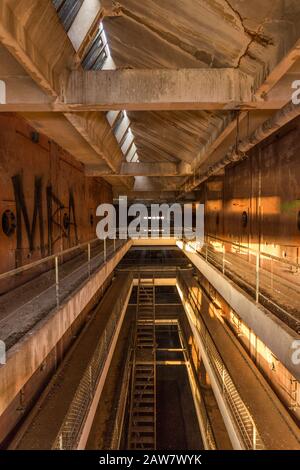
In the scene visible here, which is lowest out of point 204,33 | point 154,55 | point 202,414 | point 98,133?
point 202,414

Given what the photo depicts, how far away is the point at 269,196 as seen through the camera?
7152mm

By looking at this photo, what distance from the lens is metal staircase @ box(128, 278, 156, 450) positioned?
881 cm

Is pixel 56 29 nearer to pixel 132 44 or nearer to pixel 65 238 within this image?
pixel 132 44

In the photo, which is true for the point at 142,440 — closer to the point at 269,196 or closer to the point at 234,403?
the point at 234,403

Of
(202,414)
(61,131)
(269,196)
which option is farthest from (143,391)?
(61,131)

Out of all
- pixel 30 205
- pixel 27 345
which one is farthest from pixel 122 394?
pixel 27 345

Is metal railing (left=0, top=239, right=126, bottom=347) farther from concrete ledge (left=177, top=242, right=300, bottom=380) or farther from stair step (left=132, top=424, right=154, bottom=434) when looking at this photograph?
stair step (left=132, top=424, right=154, bottom=434)

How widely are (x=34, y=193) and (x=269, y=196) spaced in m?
5.09

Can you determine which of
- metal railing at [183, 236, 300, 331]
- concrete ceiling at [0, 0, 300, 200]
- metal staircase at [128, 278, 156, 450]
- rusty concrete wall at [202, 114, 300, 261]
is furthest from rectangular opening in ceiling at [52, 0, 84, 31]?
metal staircase at [128, 278, 156, 450]

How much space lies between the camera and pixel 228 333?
8.75 meters

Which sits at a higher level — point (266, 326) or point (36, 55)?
point (36, 55)

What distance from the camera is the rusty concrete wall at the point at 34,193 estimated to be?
16.9 feet

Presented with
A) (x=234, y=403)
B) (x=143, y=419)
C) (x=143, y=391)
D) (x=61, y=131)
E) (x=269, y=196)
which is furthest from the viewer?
(x=143, y=391)

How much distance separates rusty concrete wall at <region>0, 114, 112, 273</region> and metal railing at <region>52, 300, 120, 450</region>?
2.32 meters
